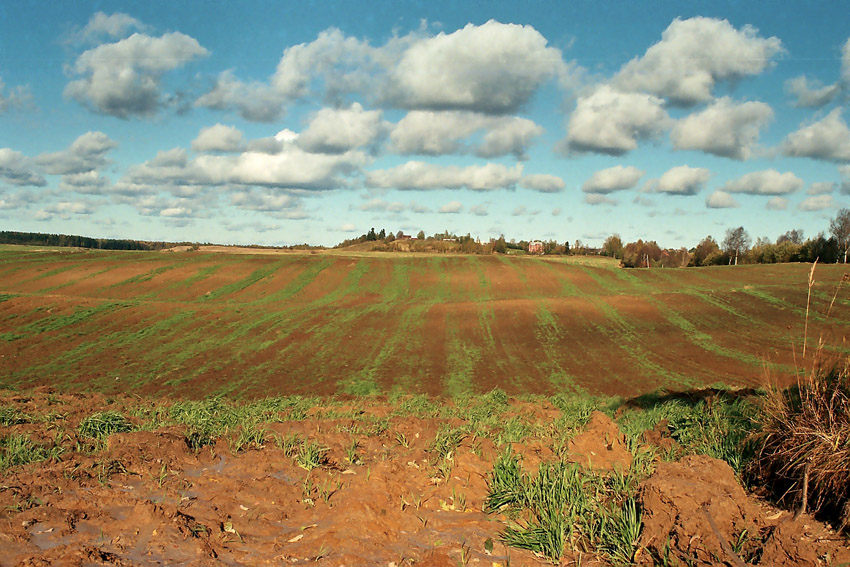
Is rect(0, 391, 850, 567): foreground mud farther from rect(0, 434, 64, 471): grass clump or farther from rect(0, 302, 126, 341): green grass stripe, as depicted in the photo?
rect(0, 302, 126, 341): green grass stripe

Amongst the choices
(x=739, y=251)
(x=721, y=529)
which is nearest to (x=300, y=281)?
(x=721, y=529)

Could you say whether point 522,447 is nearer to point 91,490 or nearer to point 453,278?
point 91,490

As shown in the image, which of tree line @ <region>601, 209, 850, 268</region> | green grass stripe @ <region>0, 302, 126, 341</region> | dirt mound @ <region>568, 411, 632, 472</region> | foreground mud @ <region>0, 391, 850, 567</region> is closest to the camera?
foreground mud @ <region>0, 391, 850, 567</region>

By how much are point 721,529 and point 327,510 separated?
3.73 m

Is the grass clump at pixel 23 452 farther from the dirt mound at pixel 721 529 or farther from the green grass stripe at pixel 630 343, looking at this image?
the green grass stripe at pixel 630 343

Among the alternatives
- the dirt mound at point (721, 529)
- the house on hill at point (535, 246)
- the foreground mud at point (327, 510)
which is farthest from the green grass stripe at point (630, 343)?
the house on hill at point (535, 246)

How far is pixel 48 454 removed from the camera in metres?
6.89

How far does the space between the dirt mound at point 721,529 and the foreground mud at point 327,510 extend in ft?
0.04

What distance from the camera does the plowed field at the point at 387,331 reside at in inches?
1015

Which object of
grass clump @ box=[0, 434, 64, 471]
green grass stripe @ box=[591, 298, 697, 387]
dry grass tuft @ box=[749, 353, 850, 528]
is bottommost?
green grass stripe @ box=[591, 298, 697, 387]

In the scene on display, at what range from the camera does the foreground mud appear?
4562mm

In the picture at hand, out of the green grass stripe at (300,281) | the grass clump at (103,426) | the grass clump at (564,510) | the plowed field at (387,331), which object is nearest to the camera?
the grass clump at (564,510)

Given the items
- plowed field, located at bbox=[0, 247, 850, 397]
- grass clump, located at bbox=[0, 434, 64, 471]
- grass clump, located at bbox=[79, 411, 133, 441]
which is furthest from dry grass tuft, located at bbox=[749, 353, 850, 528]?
grass clump, located at bbox=[79, 411, 133, 441]

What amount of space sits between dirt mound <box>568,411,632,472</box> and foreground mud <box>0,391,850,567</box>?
29 millimetres
